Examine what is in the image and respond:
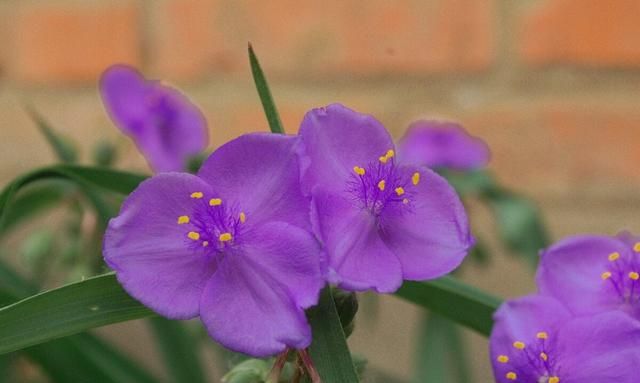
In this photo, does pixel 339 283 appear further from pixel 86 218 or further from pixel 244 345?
pixel 86 218

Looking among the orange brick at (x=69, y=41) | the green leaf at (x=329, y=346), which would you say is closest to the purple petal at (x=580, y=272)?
the green leaf at (x=329, y=346)

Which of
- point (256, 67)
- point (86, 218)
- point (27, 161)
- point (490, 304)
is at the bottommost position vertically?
point (27, 161)

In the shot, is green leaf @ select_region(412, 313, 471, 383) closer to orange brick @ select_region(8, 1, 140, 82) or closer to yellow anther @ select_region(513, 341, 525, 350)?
yellow anther @ select_region(513, 341, 525, 350)

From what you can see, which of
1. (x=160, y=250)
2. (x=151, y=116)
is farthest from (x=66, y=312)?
(x=151, y=116)

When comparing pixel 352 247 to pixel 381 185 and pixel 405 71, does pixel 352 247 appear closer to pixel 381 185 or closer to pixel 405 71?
pixel 381 185

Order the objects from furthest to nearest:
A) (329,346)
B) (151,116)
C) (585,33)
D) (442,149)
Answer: (585,33) → (442,149) → (151,116) → (329,346)

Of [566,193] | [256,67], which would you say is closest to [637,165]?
[566,193]

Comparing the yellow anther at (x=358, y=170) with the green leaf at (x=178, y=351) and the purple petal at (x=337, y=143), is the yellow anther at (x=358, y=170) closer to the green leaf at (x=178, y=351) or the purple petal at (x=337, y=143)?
the purple petal at (x=337, y=143)
